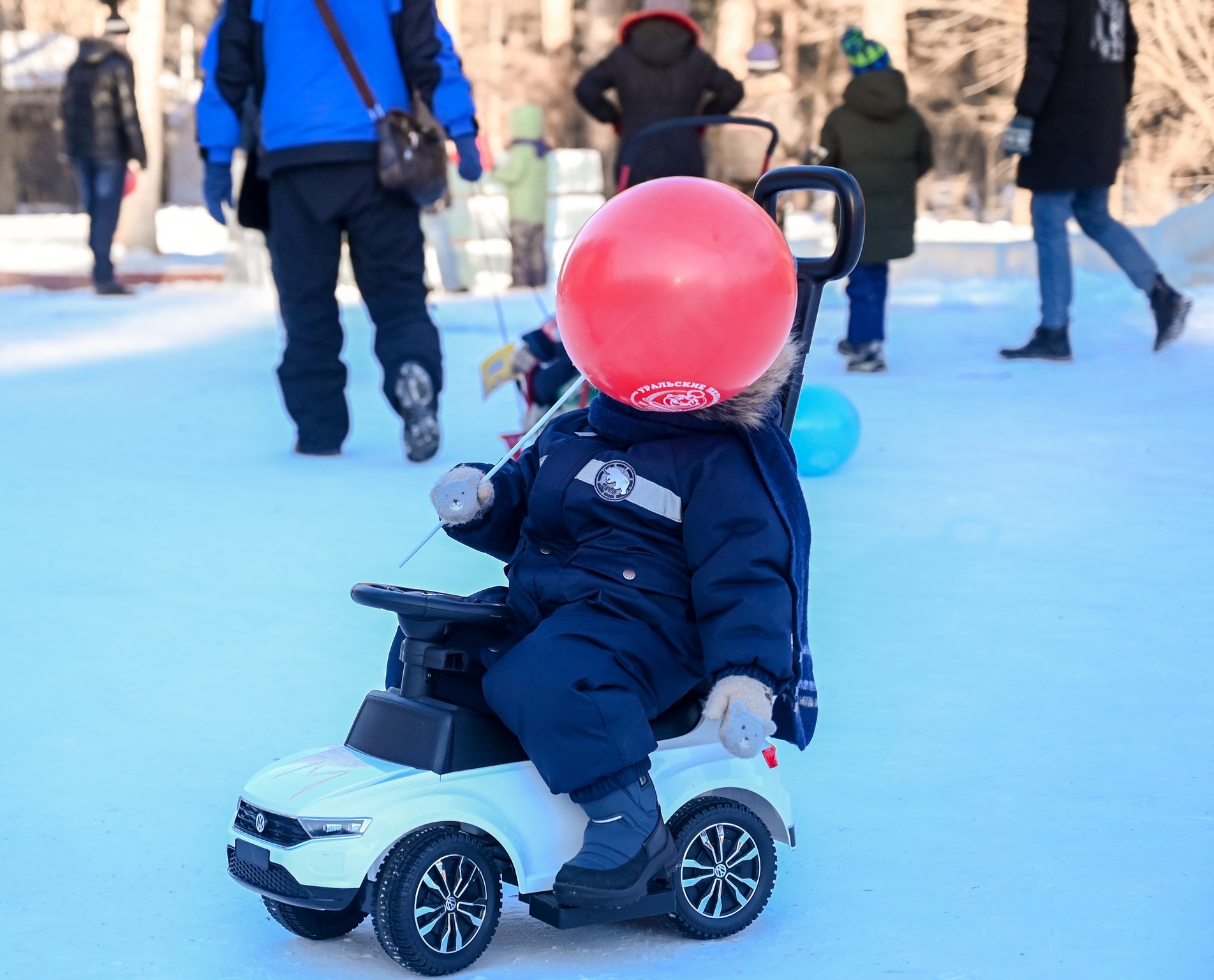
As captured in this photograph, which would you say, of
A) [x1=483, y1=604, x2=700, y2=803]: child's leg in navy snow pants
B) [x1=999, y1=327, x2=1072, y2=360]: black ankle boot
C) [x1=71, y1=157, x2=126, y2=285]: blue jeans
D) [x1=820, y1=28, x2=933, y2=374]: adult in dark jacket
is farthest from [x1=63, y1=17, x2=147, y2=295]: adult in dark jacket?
[x1=483, y1=604, x2=700, y2=803]: child's leg in navy snow pants

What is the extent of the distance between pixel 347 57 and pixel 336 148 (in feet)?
1.01

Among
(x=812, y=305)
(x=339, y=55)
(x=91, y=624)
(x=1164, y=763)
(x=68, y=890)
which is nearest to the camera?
(x=68, y=890)

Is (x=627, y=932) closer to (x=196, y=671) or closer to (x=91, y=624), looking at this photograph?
(x=196, y=671)

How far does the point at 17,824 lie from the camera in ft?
8.00

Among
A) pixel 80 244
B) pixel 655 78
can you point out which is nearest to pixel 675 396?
pixel 655 78

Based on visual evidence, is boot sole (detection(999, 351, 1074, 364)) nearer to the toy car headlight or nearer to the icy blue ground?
the icy blue ground

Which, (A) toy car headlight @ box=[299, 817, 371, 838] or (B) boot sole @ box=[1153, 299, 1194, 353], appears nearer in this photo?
(A) toy car headlight @ box=[299, 817, 371, 838]

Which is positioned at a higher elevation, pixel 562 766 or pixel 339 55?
pixel 339 55

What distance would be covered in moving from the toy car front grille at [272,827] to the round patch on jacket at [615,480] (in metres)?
0.60

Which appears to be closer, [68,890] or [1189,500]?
[68,890]

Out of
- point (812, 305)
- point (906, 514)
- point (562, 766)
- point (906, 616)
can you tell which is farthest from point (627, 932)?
point (906, 514)

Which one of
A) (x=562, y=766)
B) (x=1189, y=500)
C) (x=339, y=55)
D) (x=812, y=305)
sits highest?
(x=339, y=55)

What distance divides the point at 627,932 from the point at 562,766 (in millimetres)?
323

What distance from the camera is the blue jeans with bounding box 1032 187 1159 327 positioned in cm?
743
